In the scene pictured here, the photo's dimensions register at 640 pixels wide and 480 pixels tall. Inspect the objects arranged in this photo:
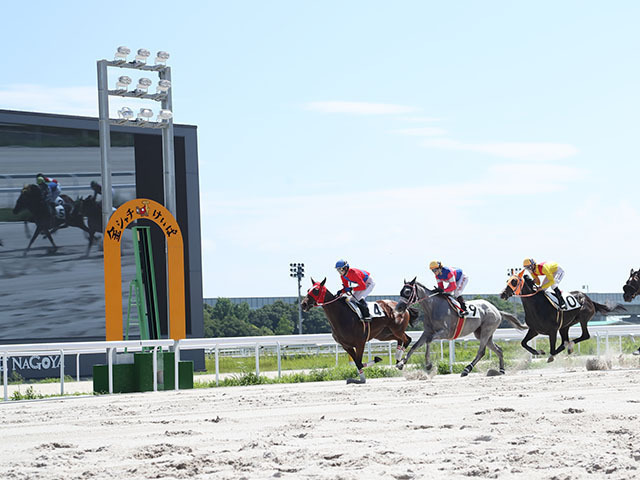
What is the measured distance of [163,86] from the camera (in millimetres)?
15203

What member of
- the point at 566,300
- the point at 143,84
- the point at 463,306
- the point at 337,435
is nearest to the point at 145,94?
the point at 143,84

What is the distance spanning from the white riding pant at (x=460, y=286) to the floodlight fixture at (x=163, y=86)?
211 inches

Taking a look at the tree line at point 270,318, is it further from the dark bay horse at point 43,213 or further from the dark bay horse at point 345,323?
the dark bay horse at point 345,323

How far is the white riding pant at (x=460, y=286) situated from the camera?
1456cm

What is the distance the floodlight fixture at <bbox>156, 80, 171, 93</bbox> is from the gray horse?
190 inches

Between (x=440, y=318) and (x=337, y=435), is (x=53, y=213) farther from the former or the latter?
(x=337, y=435)

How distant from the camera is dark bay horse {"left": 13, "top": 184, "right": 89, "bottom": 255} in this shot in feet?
82.3

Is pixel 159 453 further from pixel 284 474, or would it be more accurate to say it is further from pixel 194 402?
pixel 194 402

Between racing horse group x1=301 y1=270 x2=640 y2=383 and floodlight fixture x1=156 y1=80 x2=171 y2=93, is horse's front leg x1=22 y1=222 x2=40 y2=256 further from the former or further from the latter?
racing horse group x1=301 y1=270 x2=640 y2=383

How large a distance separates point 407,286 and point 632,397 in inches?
177

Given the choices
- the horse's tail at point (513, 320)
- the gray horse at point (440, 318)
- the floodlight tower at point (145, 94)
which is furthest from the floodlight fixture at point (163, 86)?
the horse's tail at point (513, 320)

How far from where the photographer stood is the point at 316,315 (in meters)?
62.2

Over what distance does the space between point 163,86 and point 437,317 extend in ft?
17.9

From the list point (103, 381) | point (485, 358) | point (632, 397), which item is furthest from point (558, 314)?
point (103, 381)
